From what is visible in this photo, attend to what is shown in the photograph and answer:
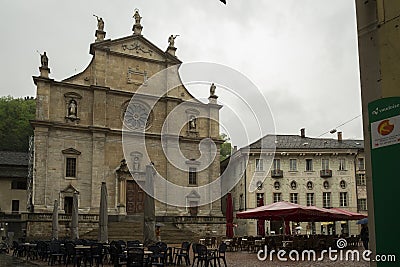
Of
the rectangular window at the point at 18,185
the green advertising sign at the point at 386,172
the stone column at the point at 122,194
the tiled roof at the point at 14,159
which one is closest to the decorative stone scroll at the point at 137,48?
the stone column at the point at 122,194

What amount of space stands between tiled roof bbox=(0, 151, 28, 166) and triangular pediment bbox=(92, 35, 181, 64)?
14.9m

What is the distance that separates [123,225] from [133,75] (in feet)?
38.4

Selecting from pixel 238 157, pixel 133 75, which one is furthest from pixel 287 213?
pixel 238 157

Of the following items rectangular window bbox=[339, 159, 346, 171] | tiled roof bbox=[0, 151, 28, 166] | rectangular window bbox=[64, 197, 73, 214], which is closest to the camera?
rectangular window bbox=[64, 197, 73, 214]

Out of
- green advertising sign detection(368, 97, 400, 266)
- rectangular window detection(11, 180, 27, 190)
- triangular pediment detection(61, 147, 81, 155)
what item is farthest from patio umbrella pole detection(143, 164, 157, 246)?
rectangular window detection(11, 180, 27, 190)

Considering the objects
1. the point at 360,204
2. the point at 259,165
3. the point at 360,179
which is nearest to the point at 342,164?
the point at 360,179

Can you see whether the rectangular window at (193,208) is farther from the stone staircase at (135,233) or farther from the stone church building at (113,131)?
the stone staircase at (135,233)

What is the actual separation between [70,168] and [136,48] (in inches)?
421

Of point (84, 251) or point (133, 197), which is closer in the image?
point (84, 251)

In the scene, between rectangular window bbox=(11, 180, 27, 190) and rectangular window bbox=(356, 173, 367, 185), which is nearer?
rectangular window bbox=(11, 180, 27, 190)

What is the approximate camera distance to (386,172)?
3912mm

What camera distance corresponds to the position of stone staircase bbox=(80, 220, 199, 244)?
29281 millimetres

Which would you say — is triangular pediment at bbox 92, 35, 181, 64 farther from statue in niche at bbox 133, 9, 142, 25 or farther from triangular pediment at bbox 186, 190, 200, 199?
triangular pediment at bbox 186, 190, 200, 199

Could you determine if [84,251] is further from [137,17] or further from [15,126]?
[15,126]
